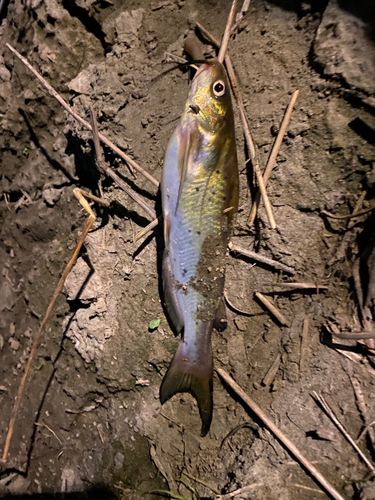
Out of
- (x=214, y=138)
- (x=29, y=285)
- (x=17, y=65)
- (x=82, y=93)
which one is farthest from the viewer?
(x=29, y=285)

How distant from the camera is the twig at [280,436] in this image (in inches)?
82.4

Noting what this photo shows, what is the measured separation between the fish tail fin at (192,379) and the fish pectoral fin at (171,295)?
172 mm

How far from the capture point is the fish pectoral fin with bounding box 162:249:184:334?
2328 mm

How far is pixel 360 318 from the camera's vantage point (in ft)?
7.08

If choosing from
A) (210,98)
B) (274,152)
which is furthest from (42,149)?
(274,152)

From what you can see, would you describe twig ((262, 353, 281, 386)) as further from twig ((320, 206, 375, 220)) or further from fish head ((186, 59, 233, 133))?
fish head ((186, 59, 233, 133))

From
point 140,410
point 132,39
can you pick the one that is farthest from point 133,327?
point 132,39

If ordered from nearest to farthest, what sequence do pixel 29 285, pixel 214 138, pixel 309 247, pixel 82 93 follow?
pixel 214 138
pixel 309 247
pixel 82 93
pixel 29 285

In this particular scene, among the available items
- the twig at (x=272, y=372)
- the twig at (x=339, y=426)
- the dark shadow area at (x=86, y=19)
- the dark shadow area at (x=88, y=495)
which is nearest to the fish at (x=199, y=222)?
the twig at (x=272, y=372)

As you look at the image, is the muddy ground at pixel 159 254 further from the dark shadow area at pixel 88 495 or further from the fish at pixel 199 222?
the fish at pixel 199 222

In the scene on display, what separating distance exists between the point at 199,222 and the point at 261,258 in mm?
627

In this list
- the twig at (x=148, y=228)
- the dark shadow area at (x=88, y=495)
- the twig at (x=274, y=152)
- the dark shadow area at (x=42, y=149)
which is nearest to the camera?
the twig at (x=274, y=152)

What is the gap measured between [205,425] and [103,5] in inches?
146

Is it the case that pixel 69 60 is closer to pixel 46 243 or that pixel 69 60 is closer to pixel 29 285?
pixel 46 243
